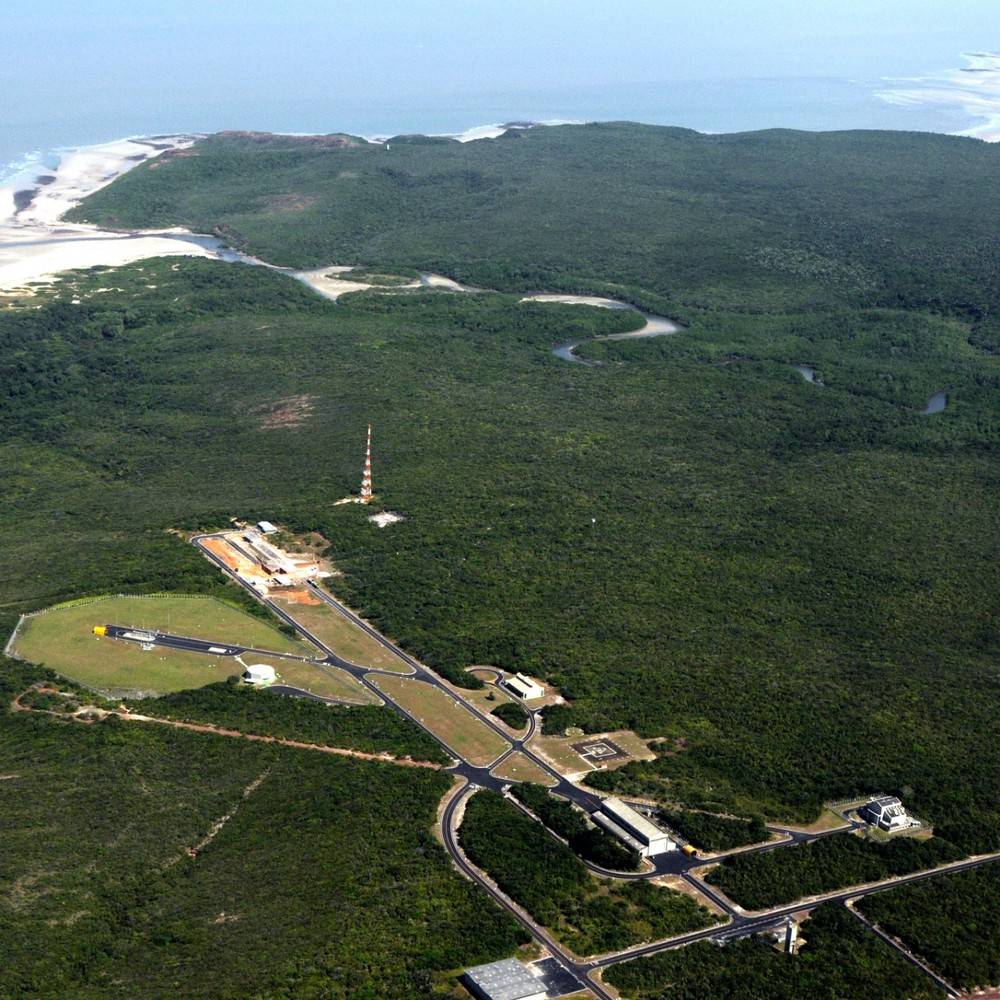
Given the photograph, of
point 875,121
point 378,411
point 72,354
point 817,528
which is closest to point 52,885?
point 817,528

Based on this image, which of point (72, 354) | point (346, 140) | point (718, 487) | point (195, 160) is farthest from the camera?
point (346, 140)

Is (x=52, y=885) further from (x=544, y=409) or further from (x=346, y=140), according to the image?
(x=346, y=140)

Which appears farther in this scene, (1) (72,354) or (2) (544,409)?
(1) (72,354)

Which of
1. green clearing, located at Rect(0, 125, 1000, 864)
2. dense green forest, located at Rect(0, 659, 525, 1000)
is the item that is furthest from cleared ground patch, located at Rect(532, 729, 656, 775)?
dense green forest, located at Rect(0, 659, 525, 1000)

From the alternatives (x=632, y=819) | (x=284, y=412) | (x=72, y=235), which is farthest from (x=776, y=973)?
(x=72, y=235)

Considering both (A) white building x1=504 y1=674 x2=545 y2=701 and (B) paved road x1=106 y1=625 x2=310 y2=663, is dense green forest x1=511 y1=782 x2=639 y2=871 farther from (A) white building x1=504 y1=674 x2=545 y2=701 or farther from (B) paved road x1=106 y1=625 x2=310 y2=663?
(B) paved road x1=106 y1=625 x2=310 y2=663
